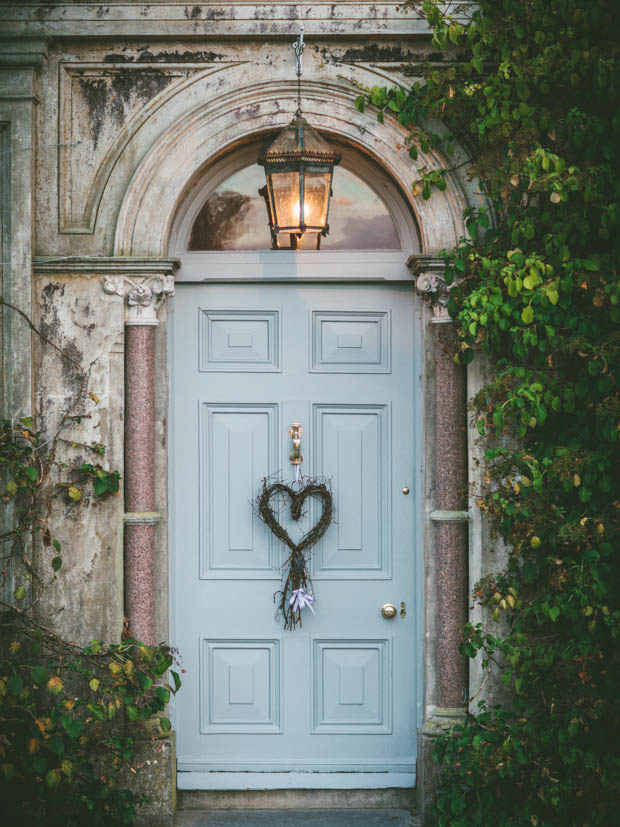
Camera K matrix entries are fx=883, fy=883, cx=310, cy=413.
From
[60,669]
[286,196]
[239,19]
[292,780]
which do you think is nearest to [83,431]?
[60,669]

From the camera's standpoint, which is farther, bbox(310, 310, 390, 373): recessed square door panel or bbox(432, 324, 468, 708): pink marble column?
bbox(310, 310, 390, 373): recessed square door panel

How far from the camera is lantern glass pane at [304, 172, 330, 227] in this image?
13.9ft

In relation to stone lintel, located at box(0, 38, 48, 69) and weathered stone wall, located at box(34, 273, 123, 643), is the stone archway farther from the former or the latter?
stone lintel, located at box(0, 38, 48, 69)

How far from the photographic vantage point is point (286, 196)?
4297 mm

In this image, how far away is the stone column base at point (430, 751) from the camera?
176 inches

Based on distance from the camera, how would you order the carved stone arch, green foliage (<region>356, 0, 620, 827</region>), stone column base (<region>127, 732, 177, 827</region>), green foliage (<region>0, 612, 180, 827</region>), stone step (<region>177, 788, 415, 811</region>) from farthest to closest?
stone step (<region>177, 788, 415, 811</region>), the carved stone arch, stone column base (<region>127, 732, 177, 827</region>), green foliage (<region>356, 0, 620, 827</region>), green foliage (<region>0, 612, 180, 827</region>)

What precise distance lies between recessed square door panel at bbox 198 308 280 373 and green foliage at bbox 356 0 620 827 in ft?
3.26

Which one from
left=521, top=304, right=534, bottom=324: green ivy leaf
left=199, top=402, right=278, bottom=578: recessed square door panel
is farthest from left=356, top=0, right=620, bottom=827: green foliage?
left=199, top=402, right=278, bottom=578: recessed square door panel

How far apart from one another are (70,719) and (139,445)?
1344 mm

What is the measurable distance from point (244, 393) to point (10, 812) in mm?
2270

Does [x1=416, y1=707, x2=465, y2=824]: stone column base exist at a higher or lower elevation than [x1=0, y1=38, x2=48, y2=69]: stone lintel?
lower

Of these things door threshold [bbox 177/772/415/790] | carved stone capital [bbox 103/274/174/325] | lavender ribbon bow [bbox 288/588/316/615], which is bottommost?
door threshold [bbox 177/772/415/790]

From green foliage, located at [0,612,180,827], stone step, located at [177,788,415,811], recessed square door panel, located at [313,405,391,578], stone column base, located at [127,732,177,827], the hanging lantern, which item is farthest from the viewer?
recessed square door panel, located at [313,405,391,578]

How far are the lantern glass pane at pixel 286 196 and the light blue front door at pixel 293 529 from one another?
54 cm
